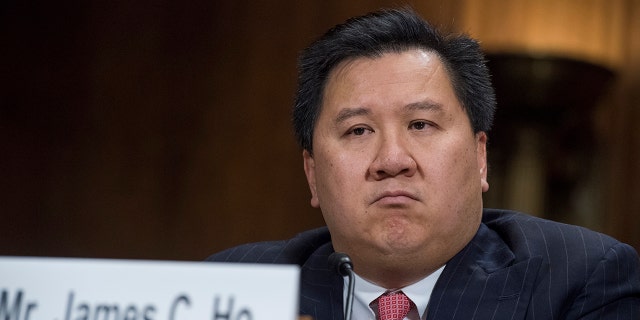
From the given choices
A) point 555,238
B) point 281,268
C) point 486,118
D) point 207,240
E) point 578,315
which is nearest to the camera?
point 281,268

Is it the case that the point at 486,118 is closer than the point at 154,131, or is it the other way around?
the point at 486,118

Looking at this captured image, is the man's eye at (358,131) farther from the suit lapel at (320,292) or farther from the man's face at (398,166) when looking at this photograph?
the suit lapel at (320,292)

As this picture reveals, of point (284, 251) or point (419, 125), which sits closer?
point (419, 125)

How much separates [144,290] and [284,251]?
1059 mm

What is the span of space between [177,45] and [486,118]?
2.63 meters

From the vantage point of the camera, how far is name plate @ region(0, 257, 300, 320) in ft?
4.12

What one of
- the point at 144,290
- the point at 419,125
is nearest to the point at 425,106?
the point at 419,125

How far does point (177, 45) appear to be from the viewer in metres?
4.61

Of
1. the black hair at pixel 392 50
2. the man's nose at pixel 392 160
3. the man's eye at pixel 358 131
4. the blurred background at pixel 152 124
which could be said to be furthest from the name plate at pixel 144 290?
the blurred background at pixel 152 124

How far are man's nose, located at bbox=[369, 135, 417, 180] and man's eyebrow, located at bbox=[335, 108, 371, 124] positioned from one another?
79 mm

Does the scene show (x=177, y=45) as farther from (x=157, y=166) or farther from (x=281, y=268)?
(x=281, y=268)

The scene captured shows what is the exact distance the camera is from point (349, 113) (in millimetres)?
2062

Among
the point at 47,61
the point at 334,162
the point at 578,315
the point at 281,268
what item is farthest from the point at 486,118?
the point at 47,61

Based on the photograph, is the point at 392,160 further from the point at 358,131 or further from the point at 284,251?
the point at 284,251
